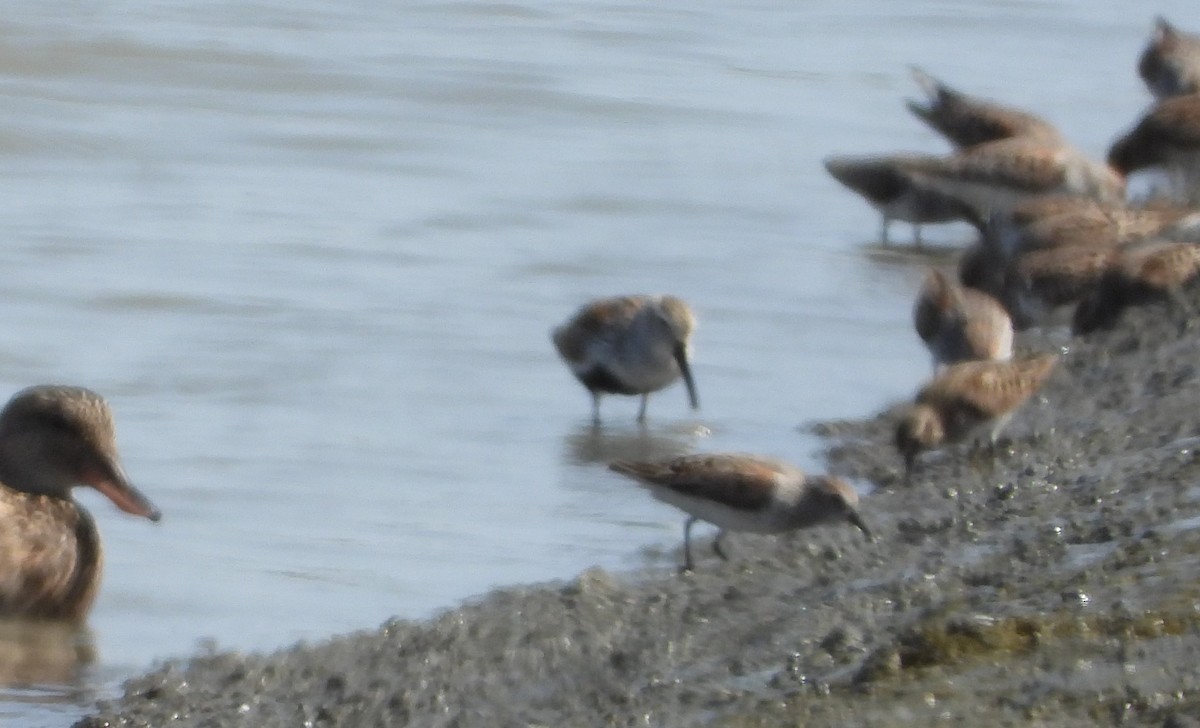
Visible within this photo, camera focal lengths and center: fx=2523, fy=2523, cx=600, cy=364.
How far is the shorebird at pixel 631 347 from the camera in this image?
344 inches

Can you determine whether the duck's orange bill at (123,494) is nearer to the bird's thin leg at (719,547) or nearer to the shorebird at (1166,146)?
the bird's thin leg at (719,547)

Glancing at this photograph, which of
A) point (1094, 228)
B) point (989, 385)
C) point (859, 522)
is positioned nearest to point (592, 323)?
point (989, 385)

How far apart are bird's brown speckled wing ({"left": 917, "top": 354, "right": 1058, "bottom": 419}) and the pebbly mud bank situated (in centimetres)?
23

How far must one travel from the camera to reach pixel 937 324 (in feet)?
30.0

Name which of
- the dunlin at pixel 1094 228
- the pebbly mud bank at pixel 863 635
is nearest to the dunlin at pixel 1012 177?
the dunlin at pixel 1094 228

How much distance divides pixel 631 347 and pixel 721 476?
2.11 metres

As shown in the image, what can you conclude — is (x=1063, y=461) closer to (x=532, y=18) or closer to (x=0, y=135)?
(x=0, y=135)

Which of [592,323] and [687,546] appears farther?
[592,323]

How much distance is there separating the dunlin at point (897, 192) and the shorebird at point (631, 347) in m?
3.48

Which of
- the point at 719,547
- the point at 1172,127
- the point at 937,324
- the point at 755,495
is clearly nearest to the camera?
the point at 755,495

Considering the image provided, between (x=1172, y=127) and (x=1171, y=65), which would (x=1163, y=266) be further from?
(x=1171, y=65)

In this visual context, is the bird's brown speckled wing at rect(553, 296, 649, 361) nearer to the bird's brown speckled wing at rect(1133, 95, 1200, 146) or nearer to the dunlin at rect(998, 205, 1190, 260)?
the dunlin at rect(998, 205, 1190, 260)

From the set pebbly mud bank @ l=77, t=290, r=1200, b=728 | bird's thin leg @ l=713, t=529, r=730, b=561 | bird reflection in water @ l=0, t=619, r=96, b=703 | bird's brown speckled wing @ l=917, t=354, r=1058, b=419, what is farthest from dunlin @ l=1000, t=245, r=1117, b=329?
bird reflection in water @ l=0, t=619, r=96, b=703

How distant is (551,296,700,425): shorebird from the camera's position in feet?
28.7
